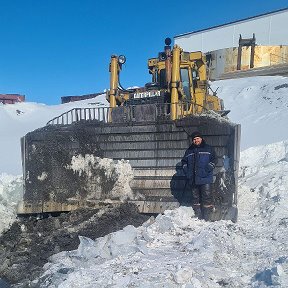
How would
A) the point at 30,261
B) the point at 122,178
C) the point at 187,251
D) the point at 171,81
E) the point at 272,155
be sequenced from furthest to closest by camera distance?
the point at 272,155
the point at 171,81
the point at 122,178
the point at 30,261
the point at 187,251

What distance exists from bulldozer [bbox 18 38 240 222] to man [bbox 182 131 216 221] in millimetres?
302

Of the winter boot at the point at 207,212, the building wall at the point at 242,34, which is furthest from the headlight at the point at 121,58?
the building wall at the point at 242,34

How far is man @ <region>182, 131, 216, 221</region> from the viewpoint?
5961 mm

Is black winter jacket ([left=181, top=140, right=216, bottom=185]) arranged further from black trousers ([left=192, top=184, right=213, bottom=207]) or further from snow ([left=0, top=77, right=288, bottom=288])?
snow ([left=0, top=77, right=288, bottom=288])

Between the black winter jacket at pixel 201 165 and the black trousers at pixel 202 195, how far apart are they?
0.33 feet

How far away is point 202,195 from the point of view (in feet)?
19.8

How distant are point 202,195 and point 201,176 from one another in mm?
298

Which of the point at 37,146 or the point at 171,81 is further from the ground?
the point at 171,81

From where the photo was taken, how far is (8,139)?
746 inches

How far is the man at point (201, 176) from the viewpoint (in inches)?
235

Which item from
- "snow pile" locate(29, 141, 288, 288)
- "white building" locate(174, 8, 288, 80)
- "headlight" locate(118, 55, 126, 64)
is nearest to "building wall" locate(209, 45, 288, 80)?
"white building" locate(174, 8, 288, 80)

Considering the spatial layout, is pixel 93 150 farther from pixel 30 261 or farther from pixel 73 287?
pixel 73 287

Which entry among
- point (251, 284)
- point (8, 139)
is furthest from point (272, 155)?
point (8, 139)

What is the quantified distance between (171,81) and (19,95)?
27451mm
